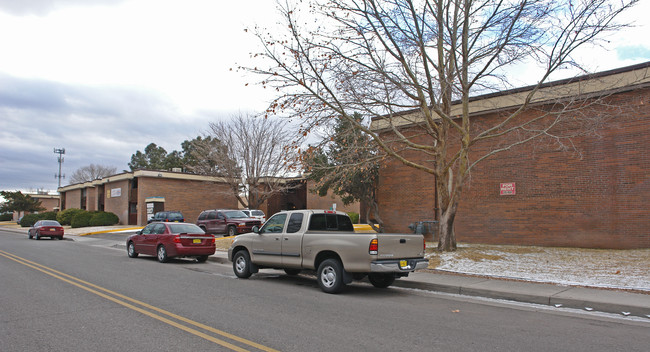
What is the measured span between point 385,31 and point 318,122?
3444mm

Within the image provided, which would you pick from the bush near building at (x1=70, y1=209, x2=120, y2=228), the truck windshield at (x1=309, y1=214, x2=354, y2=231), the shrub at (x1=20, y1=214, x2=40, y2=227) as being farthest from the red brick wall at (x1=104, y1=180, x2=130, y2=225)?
the truck windshield at (x1=309, y1=214, x2=354, y2=231)

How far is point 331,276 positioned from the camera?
370 inches

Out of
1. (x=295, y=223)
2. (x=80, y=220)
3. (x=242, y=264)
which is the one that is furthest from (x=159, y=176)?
(x=295, y=223)

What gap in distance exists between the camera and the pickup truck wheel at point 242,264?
11.4 m

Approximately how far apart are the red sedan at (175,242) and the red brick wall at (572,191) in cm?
1135

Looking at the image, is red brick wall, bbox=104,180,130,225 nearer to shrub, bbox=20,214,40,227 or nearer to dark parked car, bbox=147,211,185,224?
shrub, bbox=20,214,40,227

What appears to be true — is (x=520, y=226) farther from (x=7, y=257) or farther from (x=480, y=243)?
(x=7, y=257)

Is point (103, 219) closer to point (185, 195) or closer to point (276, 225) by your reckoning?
point (185, 195)

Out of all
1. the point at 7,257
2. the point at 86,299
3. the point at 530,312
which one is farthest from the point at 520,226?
the point at 7,257

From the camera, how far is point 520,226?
1853 cm

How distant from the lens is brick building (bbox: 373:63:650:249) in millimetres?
15672

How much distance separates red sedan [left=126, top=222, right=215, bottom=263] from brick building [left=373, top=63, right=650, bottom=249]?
8.59 metres

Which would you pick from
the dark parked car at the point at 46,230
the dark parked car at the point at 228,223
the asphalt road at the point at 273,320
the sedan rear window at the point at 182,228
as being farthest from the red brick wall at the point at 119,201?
the asphalt road at the point at 273,320

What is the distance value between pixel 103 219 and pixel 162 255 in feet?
106
